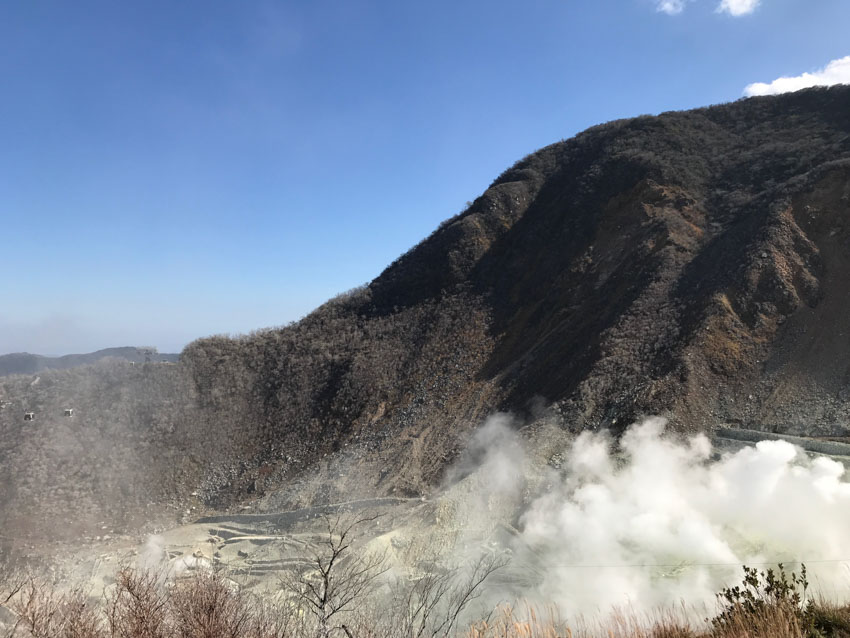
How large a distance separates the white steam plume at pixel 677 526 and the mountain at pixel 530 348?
7.81 ft

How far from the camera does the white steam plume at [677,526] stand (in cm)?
1166

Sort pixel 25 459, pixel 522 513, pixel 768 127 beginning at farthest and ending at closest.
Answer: pixel 768 127
pixel 25 459
pixel 522 513

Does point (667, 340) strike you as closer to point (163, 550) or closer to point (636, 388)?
point (636, 388)

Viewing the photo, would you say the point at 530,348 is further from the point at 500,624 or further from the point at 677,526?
the point at 500,624

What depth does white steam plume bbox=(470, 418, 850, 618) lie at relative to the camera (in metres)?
11.7

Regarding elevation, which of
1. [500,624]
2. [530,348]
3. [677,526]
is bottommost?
[677,526]

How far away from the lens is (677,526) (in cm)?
1312

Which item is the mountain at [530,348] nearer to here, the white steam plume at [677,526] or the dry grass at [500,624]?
the white steam plume at [677,526]

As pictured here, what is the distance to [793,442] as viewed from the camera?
48.5 ft

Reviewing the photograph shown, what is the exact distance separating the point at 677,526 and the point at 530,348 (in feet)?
45.6

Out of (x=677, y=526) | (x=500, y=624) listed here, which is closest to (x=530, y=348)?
(x=677, y=526)

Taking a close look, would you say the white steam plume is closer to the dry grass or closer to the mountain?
the mountain

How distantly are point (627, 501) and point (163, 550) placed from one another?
17572 millimetres

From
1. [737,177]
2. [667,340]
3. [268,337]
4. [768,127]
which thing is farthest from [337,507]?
[768,127]
